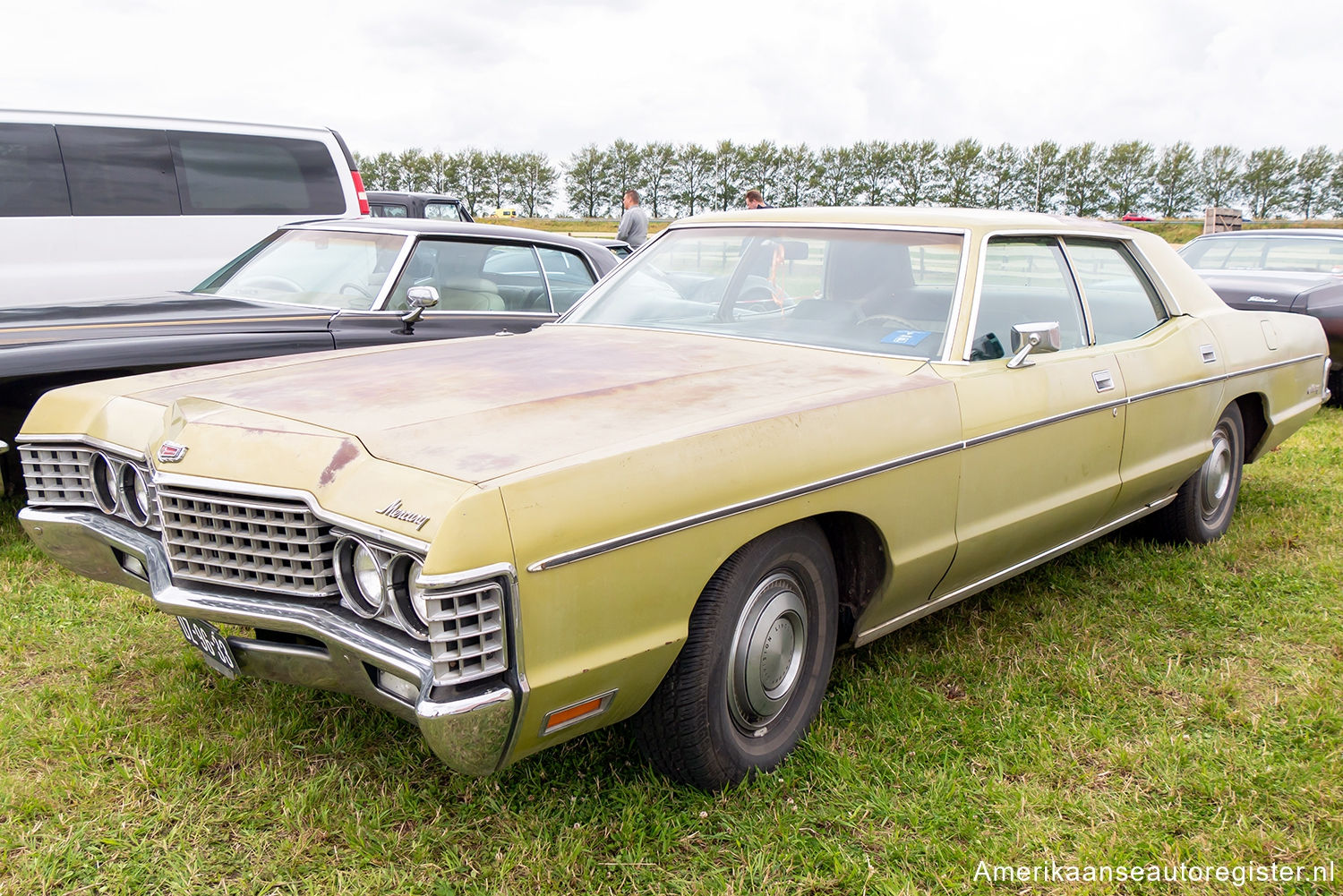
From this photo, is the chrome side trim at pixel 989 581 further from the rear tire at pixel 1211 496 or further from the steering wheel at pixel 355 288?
the steering wheel at pixel 355 288

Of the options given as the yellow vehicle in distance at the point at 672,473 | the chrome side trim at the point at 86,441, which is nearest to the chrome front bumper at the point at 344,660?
the yellow vehicle in distance at the point at 672,473

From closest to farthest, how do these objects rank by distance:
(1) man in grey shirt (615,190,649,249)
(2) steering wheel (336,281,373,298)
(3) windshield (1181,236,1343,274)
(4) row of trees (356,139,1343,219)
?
(2) steering wheel (336,281,373,298) → (3) windshield (1181,236,1343,274) → (1) man in grey shirt (615,190,649,249) → (4) row of trees (356,139,1343,219)

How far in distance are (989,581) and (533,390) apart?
1644mm

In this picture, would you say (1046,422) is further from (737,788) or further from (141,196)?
(141,196)

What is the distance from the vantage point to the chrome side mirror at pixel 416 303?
4555 mm

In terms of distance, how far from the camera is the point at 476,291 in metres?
5.49

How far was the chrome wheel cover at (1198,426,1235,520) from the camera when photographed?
4.32 meters

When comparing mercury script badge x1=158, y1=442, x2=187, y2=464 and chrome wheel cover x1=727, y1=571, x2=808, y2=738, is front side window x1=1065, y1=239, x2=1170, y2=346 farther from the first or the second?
mercury script badge x1=158, y1=442, x2=187, y2=464

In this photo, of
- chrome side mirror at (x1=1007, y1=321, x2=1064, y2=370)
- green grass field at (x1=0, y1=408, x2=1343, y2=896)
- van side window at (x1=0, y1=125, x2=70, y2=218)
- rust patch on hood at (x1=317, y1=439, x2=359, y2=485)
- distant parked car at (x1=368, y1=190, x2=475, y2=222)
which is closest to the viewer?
rust patch on hood at (x1=317, y1=439, x2=359, y2=485)

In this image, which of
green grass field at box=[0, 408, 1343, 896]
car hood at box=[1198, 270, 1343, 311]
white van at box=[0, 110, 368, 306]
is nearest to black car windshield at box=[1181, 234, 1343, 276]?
car hood at box=[1198, 270, 1343, 311]

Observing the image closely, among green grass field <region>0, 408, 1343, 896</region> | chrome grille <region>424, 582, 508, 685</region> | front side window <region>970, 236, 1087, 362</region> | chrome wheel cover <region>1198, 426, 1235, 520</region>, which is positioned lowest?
green grass field <region>0, 408, 1343, 896</region>

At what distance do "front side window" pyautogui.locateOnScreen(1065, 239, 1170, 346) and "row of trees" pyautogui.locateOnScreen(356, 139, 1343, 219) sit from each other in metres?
54.0

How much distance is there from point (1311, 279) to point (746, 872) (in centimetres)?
757

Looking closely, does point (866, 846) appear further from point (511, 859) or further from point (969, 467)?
point (969, 467)
